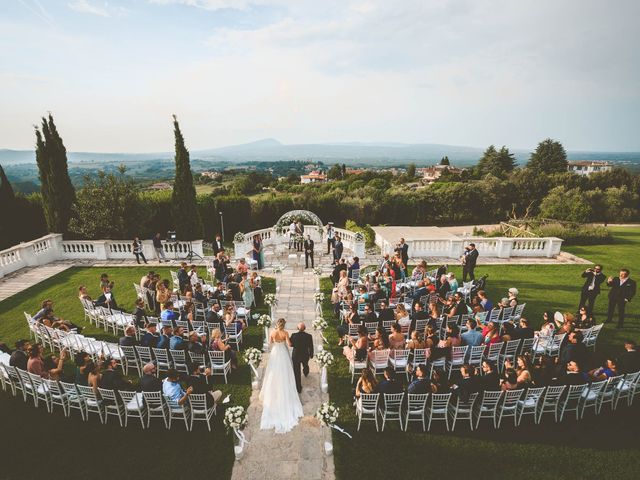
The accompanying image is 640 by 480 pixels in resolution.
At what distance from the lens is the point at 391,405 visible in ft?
23.6

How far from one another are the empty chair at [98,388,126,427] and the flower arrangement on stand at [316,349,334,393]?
13.6 ft

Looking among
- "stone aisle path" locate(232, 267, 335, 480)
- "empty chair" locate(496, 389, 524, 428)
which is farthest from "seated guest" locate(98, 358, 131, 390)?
"empty chair" locate(496, 389, 524, 428)

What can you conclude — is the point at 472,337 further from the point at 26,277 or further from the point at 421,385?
the point at 26,277

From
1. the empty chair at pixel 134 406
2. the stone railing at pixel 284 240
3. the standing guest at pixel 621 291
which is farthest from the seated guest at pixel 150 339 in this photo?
the standing guest at pixel 621 291

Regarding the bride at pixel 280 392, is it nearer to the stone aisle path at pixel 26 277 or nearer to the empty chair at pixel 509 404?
the empty chair at pixel 509 404

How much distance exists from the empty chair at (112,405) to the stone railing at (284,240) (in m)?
10.4

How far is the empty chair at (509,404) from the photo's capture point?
705cm

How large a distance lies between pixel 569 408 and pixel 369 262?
1082 centimetres

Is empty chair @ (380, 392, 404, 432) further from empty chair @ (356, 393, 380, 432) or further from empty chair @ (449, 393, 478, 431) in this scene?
empty chair @ (449, 393, 478, 431)

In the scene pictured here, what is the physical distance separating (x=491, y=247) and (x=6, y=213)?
26685mm

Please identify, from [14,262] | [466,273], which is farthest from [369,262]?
[14,262]

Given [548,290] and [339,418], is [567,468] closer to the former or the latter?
[339,418]

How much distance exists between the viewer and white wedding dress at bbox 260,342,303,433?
727cm

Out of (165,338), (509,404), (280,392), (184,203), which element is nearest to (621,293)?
(509,404)
